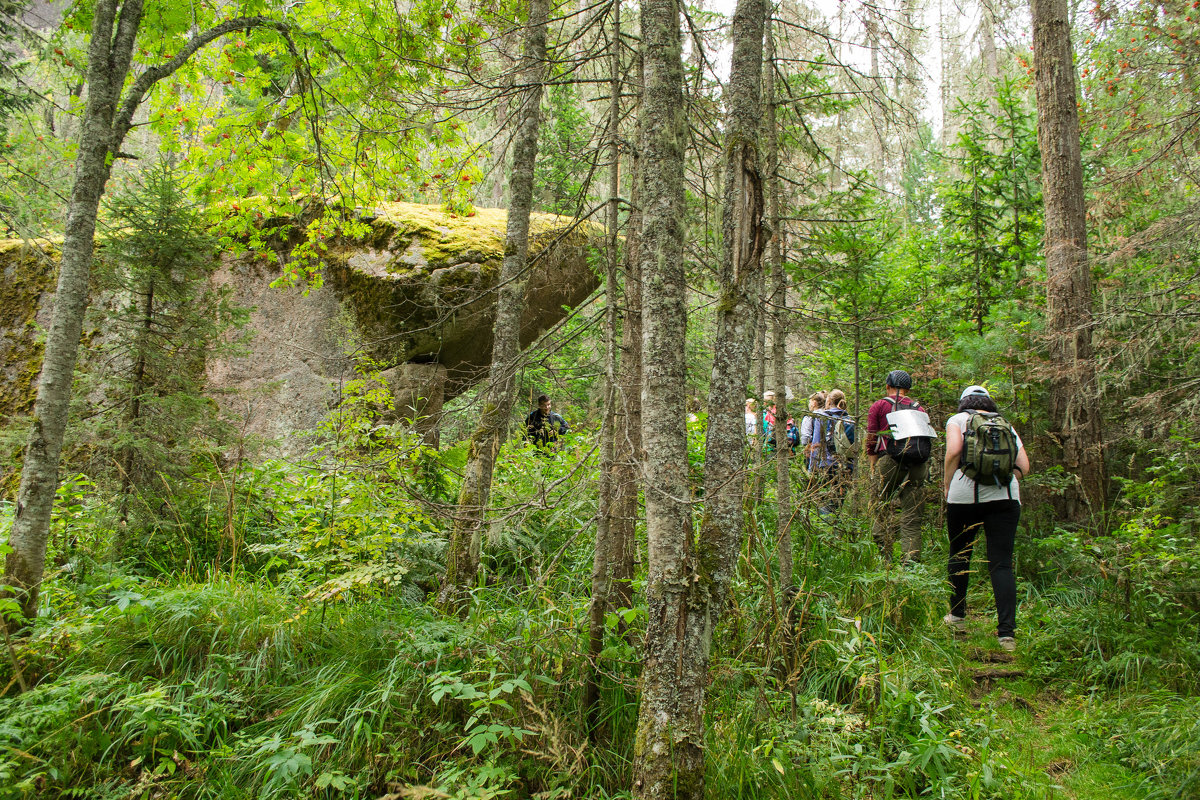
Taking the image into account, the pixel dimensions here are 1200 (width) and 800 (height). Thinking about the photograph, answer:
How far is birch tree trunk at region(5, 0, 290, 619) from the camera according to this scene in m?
3.45

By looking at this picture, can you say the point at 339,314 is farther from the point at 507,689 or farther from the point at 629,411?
the point at 507,689

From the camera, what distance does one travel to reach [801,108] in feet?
16.7

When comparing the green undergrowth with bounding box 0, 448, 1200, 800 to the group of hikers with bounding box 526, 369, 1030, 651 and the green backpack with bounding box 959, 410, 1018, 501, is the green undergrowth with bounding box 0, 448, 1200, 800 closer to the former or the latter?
the group of hikers with bounding box 526, 369, 1030, 651

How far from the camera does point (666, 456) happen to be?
2.69m

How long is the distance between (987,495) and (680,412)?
3314 millimetres

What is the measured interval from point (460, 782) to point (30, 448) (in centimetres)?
302

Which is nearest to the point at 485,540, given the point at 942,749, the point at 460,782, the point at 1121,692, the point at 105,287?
the point at 460,782

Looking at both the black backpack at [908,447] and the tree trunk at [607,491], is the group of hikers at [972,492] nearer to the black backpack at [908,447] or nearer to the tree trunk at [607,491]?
the black backpack at [908,447]

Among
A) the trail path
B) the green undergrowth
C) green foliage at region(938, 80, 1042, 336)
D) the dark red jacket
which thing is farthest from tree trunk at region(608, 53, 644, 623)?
green foliage at region(938, 80, 1042, 336)

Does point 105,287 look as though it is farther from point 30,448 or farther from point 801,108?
point 801,108

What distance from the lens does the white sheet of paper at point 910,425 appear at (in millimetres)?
5750

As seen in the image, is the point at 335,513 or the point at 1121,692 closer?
the point at 1121,692

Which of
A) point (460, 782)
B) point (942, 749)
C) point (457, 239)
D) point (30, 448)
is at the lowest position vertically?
point (460, 782)

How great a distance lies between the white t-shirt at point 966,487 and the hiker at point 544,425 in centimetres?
460
